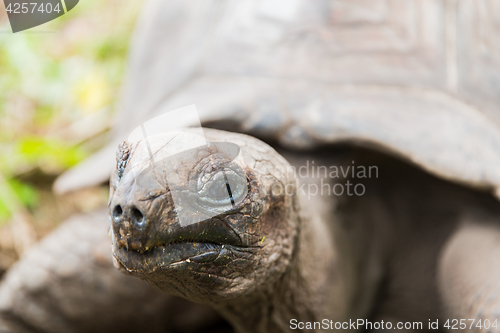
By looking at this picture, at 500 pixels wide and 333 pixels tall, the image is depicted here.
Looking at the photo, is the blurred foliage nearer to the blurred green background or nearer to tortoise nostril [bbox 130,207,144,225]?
the blurred green background

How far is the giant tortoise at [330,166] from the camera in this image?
3.89ft

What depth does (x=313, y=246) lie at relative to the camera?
1534 mm

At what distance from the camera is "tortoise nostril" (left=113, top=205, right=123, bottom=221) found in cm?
107

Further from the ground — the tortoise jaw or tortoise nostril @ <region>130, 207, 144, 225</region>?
tortoise nostril @ <region>130, 207, 144, 225</region>

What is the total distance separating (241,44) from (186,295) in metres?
1.23

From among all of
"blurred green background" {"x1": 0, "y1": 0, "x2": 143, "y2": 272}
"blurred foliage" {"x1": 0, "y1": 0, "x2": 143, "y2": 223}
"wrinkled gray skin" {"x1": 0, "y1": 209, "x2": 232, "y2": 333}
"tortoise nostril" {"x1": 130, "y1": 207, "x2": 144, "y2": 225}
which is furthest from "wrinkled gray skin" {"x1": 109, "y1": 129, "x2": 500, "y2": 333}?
"blurred foliage" {"x1": 0, "y1": 0, "x2": 143, "y2": 223}

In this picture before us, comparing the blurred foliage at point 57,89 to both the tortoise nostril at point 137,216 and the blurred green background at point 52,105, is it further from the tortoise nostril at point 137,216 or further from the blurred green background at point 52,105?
the tortoise nostril at point 137,216

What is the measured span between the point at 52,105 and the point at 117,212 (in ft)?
13.0

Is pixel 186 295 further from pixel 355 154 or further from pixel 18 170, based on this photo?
pixel 18 170

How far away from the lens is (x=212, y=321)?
7.94 ft

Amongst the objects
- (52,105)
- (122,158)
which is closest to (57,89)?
(52,105)

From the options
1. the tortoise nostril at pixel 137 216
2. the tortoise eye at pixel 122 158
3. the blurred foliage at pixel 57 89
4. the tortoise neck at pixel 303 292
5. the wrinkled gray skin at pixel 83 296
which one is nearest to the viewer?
the tortoise nostril at pixel 137 216

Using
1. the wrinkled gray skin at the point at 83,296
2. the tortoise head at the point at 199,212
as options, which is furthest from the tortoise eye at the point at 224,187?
the wrinkled gray skin at the point at 83,296

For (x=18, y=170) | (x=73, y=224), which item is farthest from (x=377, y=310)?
(x=18, y=170)
